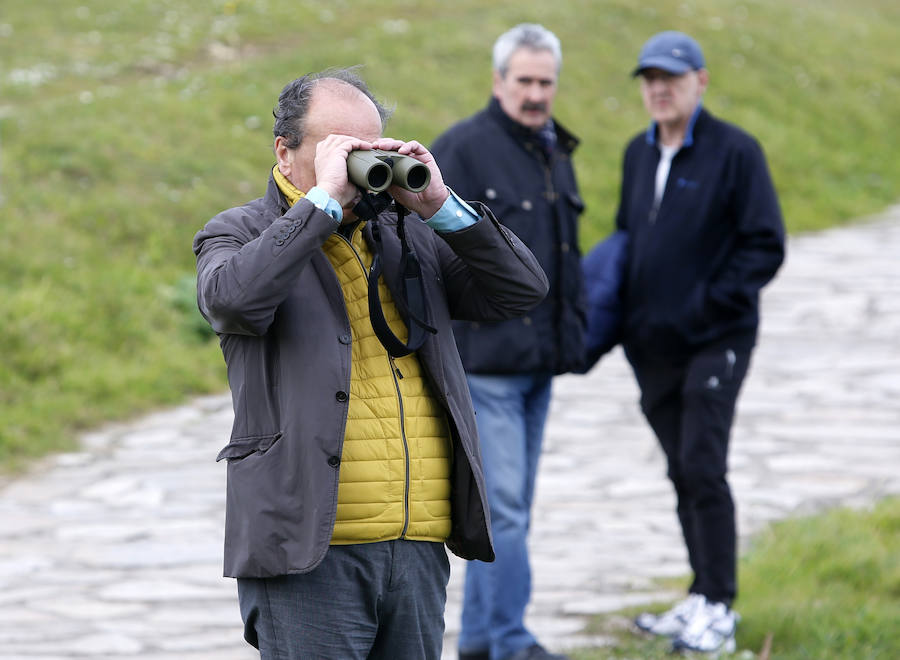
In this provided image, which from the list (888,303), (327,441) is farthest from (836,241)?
(327,441)

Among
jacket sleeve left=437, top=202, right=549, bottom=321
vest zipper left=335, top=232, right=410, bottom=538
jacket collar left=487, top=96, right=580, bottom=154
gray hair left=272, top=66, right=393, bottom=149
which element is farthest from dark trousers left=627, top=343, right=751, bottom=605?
gray hair left=272, top=66, right=393, bottom=149

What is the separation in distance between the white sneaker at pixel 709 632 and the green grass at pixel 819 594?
81mm

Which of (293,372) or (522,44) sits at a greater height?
(522,44)

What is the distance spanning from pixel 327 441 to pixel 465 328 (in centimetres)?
221

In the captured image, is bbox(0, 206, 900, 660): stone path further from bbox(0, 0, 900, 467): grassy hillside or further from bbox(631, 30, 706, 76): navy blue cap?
bbox(631, 30, 706, 76): navy blue cap

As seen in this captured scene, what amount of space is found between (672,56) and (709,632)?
2313mm

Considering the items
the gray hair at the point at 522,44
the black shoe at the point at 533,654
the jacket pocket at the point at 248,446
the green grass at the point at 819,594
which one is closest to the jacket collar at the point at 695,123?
the gray hair at the point at 522,44

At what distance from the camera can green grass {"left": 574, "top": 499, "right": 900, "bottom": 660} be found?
525 centimetres

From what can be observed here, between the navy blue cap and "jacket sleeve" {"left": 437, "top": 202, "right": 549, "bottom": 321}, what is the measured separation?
2.19 meters

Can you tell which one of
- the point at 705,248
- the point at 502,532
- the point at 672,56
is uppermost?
the point at 672,56

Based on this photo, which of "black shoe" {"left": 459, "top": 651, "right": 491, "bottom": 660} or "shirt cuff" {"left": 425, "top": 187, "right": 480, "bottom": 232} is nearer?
"shirt cuff" {"left": 425, "top": 187, "right": 480, "bottom": 232}

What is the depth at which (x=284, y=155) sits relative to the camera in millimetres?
3182

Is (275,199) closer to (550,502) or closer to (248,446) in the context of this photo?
(248,446)

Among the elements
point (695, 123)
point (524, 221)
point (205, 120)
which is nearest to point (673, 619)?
point (524, 221)
